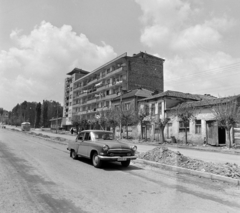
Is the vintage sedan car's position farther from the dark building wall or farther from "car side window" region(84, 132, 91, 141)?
the dark building wall

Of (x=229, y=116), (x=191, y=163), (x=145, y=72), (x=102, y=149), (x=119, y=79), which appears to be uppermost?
(x=145, y=72)

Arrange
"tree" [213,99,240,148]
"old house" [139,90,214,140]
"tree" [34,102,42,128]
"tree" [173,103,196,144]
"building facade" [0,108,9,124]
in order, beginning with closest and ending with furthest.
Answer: "tree" [213,99,240,148]
"tree" [173,103,196,144]
"old house" [139,90,214,140]
"tree" [34,102,42,128]
"building facade" [0,108,9,124]

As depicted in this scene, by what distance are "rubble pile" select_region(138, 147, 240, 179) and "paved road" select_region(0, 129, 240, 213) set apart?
34.5 inches

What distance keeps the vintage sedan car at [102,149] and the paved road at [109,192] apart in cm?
92

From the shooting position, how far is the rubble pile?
26.3 feet

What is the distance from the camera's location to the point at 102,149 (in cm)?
913

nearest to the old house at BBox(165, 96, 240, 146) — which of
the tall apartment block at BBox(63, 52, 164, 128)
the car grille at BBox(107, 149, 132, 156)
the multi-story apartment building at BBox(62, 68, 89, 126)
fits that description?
the car grille at BBox(107, 149, 132, 156)

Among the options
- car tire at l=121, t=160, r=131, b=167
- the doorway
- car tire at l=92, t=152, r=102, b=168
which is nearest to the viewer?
car tire at l=92, t=152, r=102, b=168

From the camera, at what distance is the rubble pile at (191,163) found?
803 centimetres

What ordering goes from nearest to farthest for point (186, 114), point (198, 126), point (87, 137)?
point (87, 137)
point (186, 114)
point (198, 126)

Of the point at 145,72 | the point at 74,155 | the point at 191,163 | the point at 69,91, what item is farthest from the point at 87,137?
the point at 69,91

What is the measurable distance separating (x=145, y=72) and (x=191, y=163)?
48.1m

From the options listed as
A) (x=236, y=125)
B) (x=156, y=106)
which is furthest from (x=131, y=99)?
(x=236, y=125)

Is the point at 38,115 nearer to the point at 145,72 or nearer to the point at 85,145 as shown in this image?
the point at 145,72
